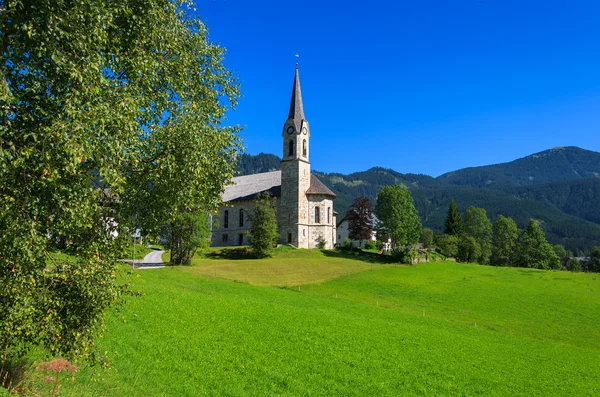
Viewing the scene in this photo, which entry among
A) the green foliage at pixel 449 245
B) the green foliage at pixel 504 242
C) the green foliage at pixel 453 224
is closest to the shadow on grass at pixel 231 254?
the green foliage at pixel 449 245

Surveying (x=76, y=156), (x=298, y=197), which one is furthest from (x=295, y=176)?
(x=76, y=156)

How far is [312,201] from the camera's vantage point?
67938 mm

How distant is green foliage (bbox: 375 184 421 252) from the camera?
6556cm

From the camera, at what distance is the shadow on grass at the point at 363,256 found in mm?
62125

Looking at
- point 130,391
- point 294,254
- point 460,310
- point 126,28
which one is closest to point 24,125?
point 126,28

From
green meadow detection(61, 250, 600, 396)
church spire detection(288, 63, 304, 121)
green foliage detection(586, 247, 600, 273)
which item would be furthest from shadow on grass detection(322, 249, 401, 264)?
green foliage detection(586, 247, 600, 273)

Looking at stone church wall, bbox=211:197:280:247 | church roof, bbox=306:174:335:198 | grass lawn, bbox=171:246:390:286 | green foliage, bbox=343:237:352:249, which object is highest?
church roof, bbox=306:174:335:198

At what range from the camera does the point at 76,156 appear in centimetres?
618

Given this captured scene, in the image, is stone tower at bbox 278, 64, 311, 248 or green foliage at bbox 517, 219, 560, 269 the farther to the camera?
green foliage at bbox 517, 219, 560, 269

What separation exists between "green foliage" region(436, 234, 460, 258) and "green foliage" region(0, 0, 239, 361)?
7809cm

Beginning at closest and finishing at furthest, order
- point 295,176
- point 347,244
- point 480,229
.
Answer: point 295,176 → point 347,244 → point 480,229

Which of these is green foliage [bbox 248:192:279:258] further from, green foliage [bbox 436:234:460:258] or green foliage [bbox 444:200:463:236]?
green foliage [bbox 444:200:463:236]

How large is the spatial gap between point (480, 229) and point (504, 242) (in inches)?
233

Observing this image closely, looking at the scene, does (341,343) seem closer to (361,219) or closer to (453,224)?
(361,219)
